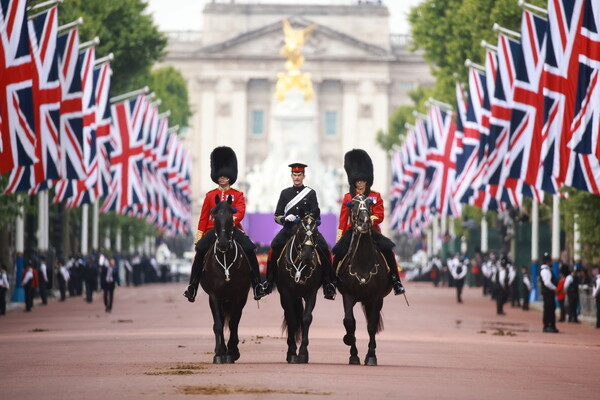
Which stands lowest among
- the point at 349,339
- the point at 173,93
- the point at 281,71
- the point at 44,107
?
the point at 349,339

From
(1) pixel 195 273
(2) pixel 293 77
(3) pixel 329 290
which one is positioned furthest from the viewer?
(2) pixel 293 77

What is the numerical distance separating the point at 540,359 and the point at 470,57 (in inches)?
1721

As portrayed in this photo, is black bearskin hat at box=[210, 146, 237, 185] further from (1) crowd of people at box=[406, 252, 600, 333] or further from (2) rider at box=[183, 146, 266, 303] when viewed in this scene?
(1) crowd of people at box=[406, 252, 600, 333]

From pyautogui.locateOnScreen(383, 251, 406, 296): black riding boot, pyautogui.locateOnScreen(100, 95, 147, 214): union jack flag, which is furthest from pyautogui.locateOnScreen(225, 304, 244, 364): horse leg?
pyautogui.locateOnScreen(100, 95, 147, 214): union jack flag

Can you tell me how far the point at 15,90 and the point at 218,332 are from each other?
53.0 feet

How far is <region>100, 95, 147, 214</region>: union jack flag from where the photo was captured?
62281 mm

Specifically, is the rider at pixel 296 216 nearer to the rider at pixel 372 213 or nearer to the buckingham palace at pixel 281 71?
the rider at pixel 372 213

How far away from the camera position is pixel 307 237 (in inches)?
903

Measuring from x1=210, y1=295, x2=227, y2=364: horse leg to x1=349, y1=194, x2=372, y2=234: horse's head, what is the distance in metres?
2.24

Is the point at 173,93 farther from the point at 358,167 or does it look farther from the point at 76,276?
the point at 358,167

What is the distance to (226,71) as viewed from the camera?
583 feet

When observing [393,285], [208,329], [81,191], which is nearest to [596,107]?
[208,329]

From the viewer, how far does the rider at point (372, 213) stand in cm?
2358

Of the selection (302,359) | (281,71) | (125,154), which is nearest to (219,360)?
(302,359)
